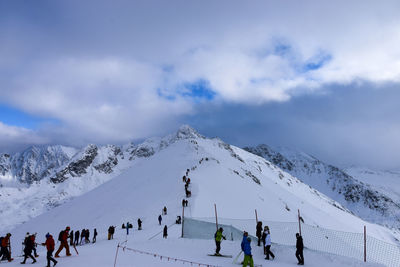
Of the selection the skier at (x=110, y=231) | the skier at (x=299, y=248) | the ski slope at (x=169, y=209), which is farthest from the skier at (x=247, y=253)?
the skier at (x=110, y=231)

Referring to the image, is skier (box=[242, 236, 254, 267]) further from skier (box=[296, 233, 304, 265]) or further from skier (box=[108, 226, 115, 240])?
skier (box=[108, 226, 115, 240])

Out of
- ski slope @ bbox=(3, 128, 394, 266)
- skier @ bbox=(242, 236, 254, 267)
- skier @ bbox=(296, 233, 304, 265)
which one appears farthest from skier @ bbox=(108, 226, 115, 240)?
skier @ bbox=(296, 233, 304, 265)

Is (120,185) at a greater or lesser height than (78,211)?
greater

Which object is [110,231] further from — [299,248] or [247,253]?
[299,248]

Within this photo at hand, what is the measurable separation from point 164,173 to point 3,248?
38.9 m

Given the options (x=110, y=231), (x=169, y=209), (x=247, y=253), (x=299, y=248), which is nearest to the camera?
(x=247, y=253)

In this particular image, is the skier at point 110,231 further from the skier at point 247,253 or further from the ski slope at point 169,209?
the skier at point 247,253

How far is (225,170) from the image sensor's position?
187 ft

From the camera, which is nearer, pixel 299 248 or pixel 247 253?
pixel 247 253

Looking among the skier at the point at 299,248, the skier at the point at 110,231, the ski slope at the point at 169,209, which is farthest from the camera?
the skier at the point at 110,231

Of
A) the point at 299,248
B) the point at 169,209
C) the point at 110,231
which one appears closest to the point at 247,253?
the point at 299,248

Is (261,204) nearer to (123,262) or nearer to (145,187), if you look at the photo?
(145,187)

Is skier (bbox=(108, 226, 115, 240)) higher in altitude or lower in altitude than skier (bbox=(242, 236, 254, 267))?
lower

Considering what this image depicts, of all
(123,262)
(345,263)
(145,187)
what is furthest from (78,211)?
(345,263)
